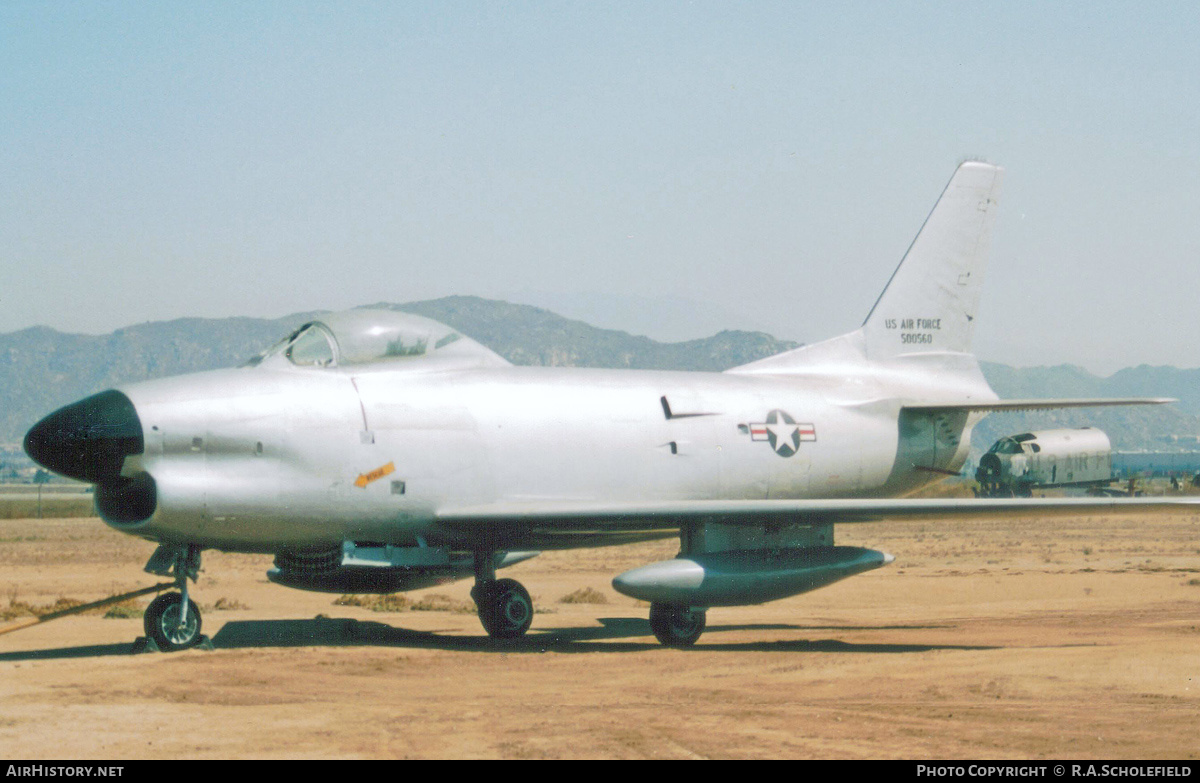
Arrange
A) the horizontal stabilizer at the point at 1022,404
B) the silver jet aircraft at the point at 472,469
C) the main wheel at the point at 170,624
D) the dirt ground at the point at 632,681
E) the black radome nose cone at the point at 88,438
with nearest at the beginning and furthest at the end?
the dirt ground at the point at 632,681 < the black radome nose cone at the point at 88,438 < the silver jet aircraft at the point at 472,469 < the main wheel at the point at 170,624 < the horizontal stabilizer at the point at 1022,404

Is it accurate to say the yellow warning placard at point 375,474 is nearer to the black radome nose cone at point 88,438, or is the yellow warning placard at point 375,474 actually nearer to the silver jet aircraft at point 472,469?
the silver jet aircraft at point 472,469

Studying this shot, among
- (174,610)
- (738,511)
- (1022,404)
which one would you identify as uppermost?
(1022,404)

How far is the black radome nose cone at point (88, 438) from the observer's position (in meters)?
12.8

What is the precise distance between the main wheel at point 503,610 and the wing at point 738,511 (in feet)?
3.26

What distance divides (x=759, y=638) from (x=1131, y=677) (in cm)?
601

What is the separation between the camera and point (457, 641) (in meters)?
16.0

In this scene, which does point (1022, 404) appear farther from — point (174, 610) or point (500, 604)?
point (174, 610)

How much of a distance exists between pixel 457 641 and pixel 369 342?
406cm

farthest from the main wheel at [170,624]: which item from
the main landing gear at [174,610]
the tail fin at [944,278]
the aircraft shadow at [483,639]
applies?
the tail fin at [944,278]

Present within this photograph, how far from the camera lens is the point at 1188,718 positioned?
30.6 ft

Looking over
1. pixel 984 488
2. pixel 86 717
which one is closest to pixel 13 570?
pixel 86 717

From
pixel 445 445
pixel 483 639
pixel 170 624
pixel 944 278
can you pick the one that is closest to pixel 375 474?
pixel 445 445

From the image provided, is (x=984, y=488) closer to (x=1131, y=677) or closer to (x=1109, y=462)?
(x=1109, y=462)

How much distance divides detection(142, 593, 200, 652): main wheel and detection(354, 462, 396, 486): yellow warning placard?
2357 millimetres
